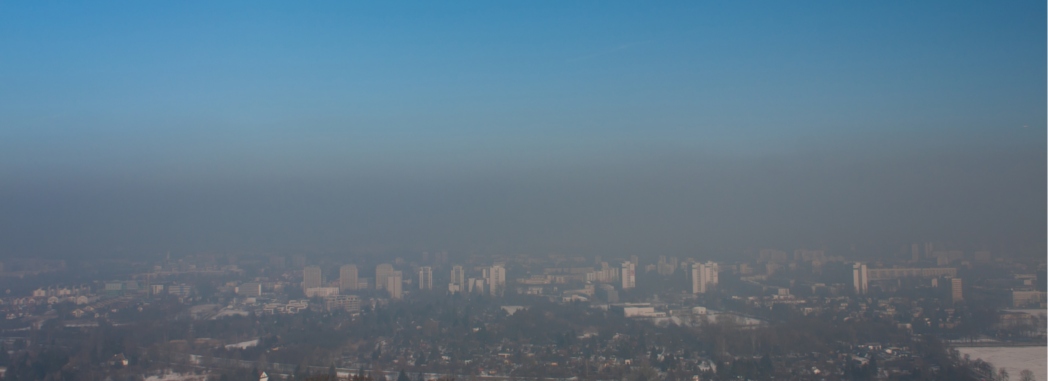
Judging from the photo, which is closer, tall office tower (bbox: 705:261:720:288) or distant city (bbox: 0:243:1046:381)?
distant city (bbox: 0:243:1046:381)

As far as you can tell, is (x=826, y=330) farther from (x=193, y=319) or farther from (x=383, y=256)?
(x=383, y=256)

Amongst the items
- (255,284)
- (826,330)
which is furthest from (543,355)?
(255,284)

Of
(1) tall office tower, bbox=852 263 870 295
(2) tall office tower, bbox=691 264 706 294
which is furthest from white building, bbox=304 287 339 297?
(1) tall office tower, bbox=852 263 870 295

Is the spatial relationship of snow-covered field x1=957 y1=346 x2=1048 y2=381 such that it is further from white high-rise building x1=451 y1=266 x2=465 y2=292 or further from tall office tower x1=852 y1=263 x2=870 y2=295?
white high-rise building x1=451 y1=266 x2=465 y2=292

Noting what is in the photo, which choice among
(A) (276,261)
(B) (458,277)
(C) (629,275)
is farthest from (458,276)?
(A) (276,261)

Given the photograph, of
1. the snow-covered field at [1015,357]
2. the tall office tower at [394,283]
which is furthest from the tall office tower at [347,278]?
the snow-covered field at [1015,357]
